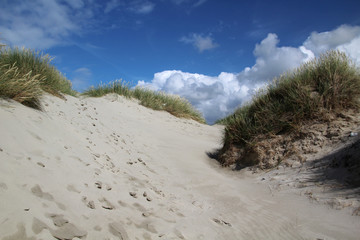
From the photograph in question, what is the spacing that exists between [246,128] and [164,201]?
323 cm

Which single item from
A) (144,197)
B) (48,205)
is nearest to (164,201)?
(144,197)

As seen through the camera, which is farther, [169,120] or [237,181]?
[169,120]

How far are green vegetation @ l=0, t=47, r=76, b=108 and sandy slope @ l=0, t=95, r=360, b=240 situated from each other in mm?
275

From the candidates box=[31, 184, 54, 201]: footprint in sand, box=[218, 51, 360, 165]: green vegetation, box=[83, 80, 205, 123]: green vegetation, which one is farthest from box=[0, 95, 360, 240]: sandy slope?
box=[83, 80, 205, 123]: green vegetation

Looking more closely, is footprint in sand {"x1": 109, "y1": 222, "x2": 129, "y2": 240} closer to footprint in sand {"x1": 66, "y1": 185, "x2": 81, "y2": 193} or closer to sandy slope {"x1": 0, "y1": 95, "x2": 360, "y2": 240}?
sandy slope {"x1": 0, "y1": 95, "x2": 360, "y2": 240}

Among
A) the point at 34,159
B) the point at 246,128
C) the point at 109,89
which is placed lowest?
the point at 34,159

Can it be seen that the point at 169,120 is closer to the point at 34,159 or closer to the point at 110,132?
the point at 110,132

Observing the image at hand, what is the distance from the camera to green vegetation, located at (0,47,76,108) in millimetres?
4102

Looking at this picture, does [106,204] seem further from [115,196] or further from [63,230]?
[63,230]

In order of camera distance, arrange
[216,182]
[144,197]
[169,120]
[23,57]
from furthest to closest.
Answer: [169,120]
[23,57]
[216,182]
[144,197]

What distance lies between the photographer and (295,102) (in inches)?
215

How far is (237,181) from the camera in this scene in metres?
5.02

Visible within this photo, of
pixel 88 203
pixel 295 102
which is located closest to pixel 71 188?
pixel 88 203

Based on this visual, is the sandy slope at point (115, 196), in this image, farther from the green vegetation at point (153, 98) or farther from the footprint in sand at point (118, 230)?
the green vegetation at point (153, 98)
